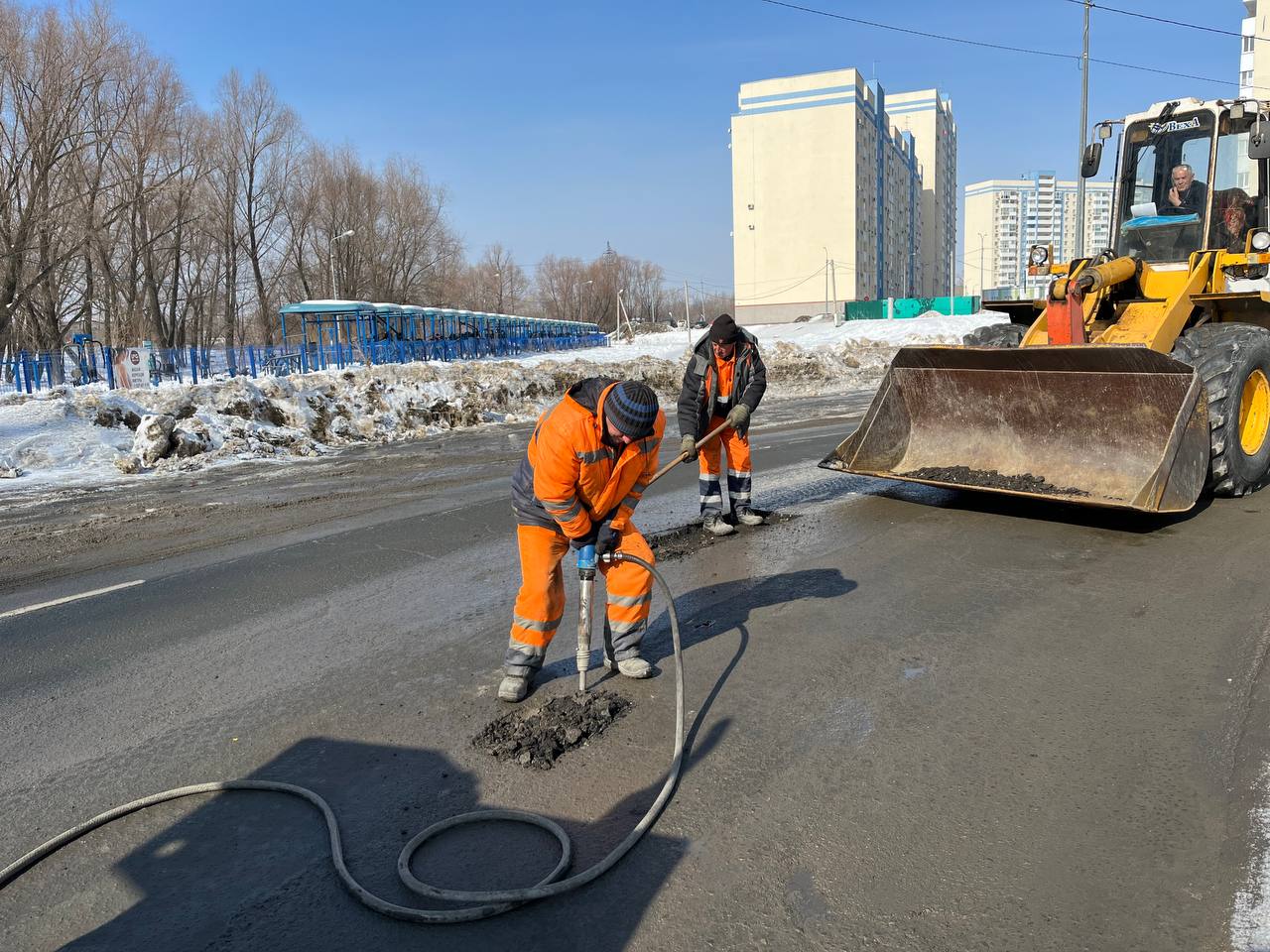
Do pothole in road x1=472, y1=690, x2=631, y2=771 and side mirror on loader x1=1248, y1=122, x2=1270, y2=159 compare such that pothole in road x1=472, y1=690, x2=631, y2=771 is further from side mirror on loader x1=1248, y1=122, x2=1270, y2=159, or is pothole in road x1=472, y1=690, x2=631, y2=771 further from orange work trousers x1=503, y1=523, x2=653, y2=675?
side mirror on loader x1=1248, y1=122, x2=1270, y2=159

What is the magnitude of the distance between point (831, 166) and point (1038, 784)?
7700 centimetres

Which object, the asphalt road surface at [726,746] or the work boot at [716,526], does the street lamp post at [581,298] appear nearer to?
the work boot at [716,526]

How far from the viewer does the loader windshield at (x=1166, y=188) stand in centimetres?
841

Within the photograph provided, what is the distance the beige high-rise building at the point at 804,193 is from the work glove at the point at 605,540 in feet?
227

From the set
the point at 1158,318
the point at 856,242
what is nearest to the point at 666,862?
the point at 1158,318

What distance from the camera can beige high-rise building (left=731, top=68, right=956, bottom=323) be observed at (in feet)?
240

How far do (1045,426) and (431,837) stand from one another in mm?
6069

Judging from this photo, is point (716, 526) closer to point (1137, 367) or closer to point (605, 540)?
point (605, 540)

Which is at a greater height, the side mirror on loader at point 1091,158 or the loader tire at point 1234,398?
the side mirror on loader at point 1091,158

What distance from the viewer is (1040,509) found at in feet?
23.7

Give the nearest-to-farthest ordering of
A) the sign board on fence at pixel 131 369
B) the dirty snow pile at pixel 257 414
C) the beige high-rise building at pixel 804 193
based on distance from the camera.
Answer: the dirty snow pile at pixel 257 414 < the sign board on fence at pixel 131 369 < the beige high-rise building at pixel 804 193

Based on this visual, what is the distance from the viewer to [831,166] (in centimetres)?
7369

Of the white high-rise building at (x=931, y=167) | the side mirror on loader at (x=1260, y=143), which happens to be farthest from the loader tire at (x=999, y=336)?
the white high-rise building at (x=931, y=167)

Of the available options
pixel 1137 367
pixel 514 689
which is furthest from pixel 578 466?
pixel 1137 367
